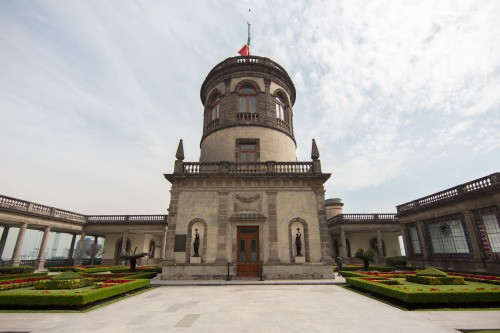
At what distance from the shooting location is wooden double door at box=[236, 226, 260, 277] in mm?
17062

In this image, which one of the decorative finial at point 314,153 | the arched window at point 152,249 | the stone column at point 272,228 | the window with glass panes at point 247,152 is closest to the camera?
the stone column at point 272,228

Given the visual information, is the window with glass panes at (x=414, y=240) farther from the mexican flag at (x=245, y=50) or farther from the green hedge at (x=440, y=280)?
the mexican flag at (x=245, y=50)

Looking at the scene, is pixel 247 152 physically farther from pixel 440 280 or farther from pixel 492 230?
pixel 492 230

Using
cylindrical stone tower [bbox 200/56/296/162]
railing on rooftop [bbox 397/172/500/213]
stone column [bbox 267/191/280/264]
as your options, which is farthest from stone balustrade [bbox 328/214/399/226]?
stone column [bbox 267/191/280/264]

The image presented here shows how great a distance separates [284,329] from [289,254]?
10435 millimetres

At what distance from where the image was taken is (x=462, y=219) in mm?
19625

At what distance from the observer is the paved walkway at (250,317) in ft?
23.4

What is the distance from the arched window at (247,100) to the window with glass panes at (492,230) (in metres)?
20.1

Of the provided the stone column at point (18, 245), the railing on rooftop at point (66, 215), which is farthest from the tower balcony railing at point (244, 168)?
the stone column at point (18, 245)

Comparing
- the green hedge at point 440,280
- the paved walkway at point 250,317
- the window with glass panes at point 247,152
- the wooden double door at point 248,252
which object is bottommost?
the paved walkway at point 250,317

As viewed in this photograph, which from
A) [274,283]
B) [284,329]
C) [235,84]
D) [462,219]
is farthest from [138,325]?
[462,219]

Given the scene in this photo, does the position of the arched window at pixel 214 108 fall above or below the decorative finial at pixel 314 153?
above

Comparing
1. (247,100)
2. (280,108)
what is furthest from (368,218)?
(247,100)

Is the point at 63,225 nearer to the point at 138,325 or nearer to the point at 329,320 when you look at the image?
the point at 138,325
